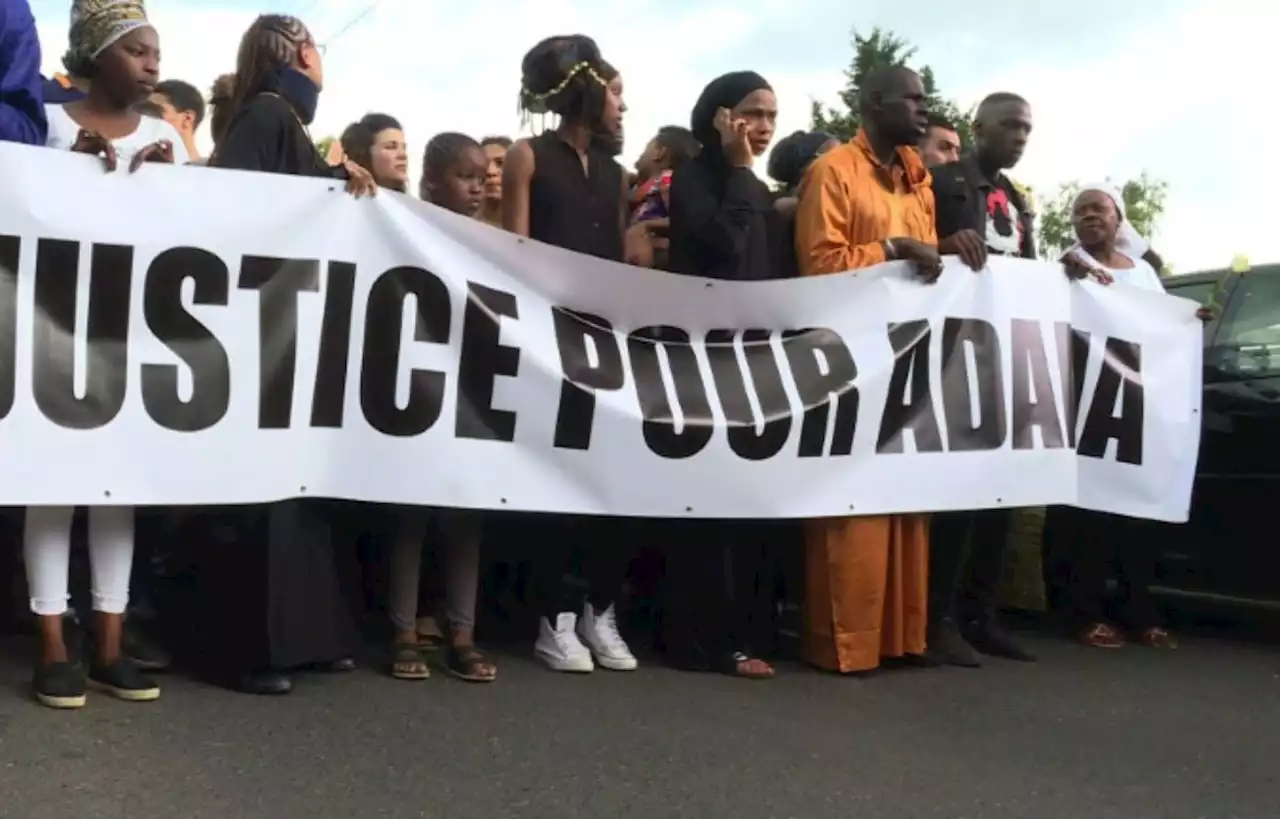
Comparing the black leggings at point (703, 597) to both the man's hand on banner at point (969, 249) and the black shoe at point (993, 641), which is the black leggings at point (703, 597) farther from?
the man's hand on banner at point (969, 249)

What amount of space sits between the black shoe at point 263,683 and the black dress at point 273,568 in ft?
0.07

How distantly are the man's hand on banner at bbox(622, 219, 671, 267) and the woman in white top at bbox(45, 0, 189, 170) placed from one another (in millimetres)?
1520

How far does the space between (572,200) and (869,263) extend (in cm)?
104

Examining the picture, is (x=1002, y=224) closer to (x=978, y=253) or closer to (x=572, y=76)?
(x=978, y=253)

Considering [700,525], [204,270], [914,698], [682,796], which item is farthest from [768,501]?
[204,270]

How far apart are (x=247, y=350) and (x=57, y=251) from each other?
0.54 meters

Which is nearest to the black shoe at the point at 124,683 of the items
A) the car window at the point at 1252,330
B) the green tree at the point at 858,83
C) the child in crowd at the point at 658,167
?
the child in crowd at the point at 658,167

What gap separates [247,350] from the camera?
387 cm

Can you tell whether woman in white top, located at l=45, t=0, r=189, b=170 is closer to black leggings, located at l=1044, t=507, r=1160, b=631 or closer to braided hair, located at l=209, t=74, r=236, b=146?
braided hair, located at l=209, t=74, r=236, b=146

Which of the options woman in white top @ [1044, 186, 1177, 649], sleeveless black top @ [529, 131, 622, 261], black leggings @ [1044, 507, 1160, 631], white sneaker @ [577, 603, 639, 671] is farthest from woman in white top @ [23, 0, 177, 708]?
black leggings @ [1044, 507, 1160, 631]

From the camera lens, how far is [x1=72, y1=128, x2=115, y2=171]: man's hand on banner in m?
3.74

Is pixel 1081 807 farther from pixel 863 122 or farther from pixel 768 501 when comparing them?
pixel 863 122

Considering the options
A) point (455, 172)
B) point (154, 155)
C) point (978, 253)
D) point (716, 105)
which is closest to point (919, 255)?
point (978, 253)

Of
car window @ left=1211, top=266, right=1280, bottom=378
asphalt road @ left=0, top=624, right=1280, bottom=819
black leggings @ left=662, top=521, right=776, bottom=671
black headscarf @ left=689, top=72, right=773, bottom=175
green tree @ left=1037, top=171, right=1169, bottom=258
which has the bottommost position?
asphalt road @ left=0, top=624, right=1280, bottom=819
